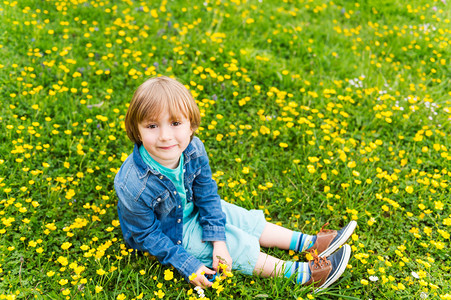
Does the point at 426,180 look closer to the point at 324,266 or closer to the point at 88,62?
the point at 324,266

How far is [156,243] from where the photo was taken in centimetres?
262

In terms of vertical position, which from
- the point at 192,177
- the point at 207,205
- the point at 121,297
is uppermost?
the point at 192,177

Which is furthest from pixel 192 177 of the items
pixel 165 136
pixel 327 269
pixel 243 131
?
pixel 243 131

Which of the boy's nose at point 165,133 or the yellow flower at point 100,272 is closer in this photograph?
the boy's nose at point 165,133

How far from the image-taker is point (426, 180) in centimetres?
350

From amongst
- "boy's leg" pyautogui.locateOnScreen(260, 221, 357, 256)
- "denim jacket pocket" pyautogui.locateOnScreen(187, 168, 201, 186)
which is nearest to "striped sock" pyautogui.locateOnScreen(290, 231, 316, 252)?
"boy's leg" pyautogui.locateOnScreen(260, 221, 357, 256)

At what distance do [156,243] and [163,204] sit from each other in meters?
0.24

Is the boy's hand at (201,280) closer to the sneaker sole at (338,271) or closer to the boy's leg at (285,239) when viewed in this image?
the boy's leg at (285,239)

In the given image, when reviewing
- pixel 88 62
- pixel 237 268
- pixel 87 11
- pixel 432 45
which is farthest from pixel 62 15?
pixel 432 45

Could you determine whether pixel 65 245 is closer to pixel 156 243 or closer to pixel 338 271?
pixel 156 243

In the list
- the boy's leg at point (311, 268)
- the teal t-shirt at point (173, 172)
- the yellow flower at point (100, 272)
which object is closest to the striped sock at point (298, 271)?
the boy's leg at point (311, 268)

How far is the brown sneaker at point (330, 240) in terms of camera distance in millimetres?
2924

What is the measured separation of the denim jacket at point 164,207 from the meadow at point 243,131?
0.48ft

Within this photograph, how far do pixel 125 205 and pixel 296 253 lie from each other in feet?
4.19
